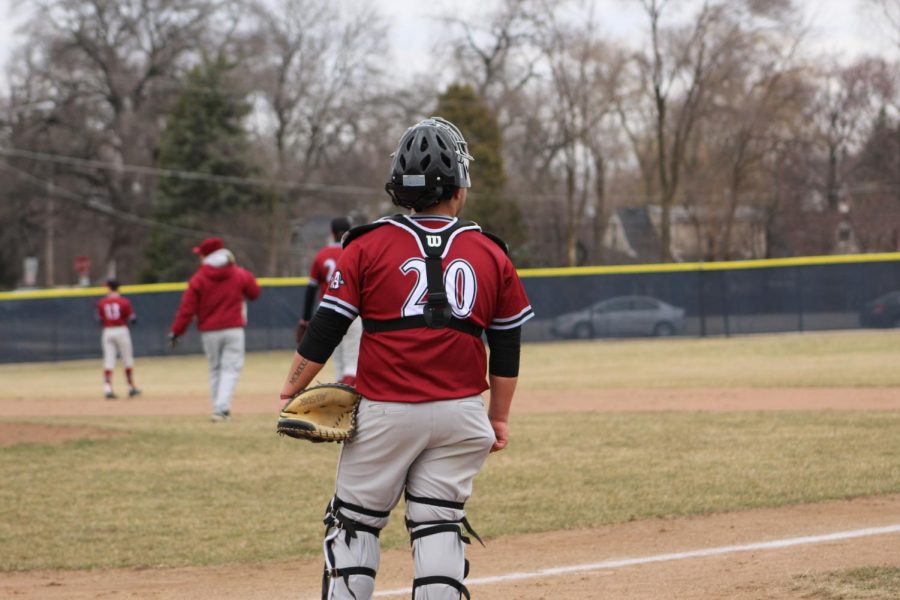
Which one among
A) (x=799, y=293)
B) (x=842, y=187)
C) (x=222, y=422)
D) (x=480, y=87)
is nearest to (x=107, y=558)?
(x=222, y=422)

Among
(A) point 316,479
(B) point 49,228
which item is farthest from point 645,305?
(B) point 49,228

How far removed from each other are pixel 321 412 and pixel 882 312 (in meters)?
28.7

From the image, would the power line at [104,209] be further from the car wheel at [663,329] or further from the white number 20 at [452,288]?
the white number 20 at [452,288]

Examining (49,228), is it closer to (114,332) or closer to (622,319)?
(622,319)

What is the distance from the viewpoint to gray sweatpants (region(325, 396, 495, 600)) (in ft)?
13.0

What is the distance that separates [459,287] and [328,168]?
164 ft

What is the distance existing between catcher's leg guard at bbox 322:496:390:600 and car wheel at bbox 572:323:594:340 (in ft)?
95.1

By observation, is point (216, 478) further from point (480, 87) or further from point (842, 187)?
point (842, 187)

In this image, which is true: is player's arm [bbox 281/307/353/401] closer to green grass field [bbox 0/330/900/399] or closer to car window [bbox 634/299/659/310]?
green grass field [bbox 0/330/900/399]

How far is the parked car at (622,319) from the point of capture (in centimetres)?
3212

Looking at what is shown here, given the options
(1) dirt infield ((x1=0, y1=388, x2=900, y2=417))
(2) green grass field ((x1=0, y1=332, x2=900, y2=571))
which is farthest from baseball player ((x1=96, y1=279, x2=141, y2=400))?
(2) green grass field ((x1=0, y1=332, x2=900, y2=571))

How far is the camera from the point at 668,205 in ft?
154

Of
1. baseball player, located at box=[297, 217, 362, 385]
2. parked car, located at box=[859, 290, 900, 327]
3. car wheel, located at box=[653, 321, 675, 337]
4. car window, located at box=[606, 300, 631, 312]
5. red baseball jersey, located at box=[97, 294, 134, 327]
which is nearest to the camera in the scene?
A: baseball player, located at box=[297, 217, 362, 385]

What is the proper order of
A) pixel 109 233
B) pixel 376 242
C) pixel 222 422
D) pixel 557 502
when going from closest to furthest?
pixel 376 242 < pixel 557 502 < pixel 222 422 < pixel 109 233
